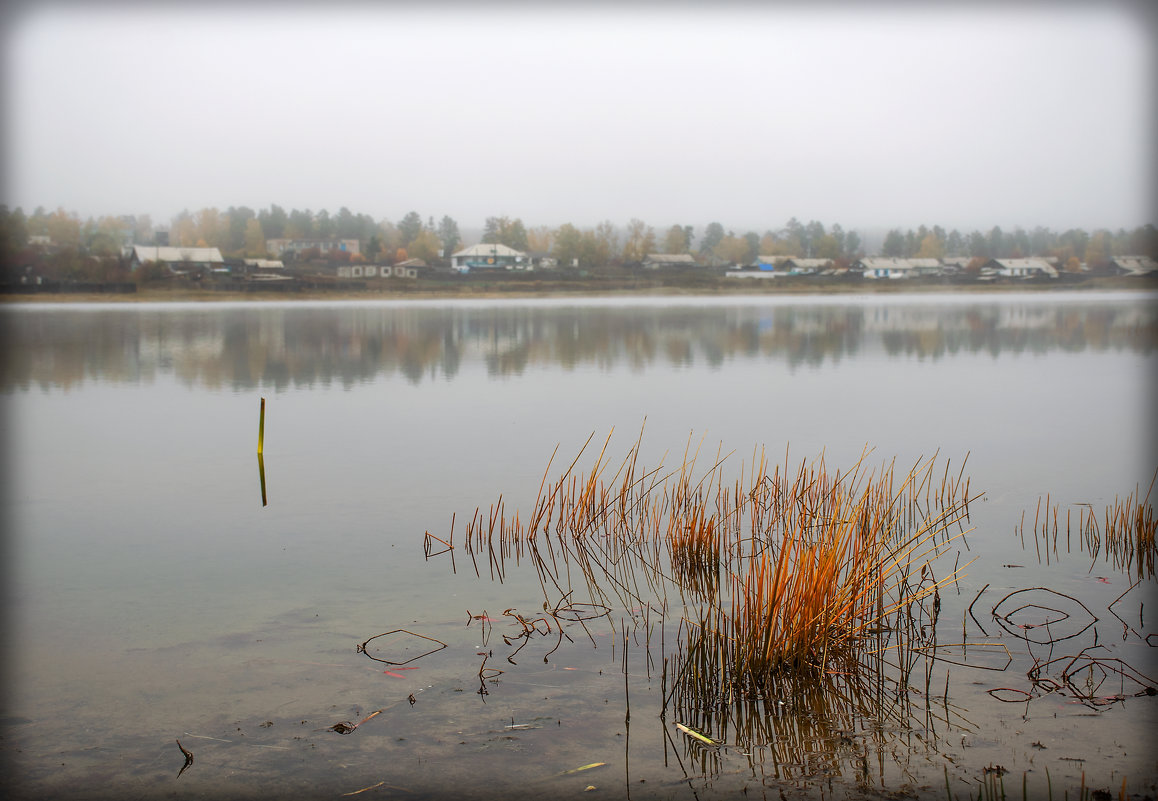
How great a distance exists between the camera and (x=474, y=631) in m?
4.90

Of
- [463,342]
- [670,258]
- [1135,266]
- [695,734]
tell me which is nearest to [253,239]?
[670,258]

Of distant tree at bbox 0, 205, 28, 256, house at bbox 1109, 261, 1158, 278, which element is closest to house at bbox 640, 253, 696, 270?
house at bbox 1109, 261, 1158, 278

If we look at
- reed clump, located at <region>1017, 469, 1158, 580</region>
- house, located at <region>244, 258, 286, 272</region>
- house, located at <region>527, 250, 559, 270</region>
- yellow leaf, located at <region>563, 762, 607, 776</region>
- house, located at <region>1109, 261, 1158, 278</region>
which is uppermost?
house, located at <region>527, 250, 559, 270</region>

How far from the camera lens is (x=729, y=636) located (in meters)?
4.48

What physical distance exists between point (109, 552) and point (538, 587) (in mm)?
3213

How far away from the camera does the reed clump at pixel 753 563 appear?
4.13 metres

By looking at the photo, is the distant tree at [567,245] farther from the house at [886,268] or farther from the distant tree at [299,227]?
the distant tree at [299,227]

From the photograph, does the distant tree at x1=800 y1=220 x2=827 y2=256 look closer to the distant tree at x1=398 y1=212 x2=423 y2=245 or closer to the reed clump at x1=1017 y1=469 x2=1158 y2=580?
the distant tree at x1=398 y1=212 x2=423 y2=245

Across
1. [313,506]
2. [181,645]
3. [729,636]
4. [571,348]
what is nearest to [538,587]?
[729,636]

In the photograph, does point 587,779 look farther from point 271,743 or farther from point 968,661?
point 968,661

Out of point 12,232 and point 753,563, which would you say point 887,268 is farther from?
point 753,563

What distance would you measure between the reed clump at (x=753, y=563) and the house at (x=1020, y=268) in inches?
4016

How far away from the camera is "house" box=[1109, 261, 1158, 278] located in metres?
73.1

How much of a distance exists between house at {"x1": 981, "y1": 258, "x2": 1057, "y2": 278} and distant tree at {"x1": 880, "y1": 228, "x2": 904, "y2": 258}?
25.4 metres
